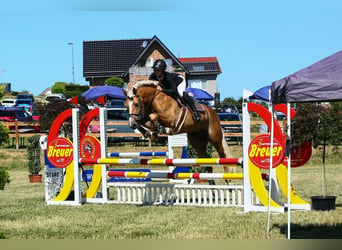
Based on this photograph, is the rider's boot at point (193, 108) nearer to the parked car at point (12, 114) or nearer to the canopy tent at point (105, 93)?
the canopy tent at point (105, 93)

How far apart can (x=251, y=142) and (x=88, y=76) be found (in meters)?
46.5

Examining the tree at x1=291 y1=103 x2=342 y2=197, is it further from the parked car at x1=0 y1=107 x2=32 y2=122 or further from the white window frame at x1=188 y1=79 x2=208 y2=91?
the white window frame at x1=188 y1=79 x2=208 y2=91

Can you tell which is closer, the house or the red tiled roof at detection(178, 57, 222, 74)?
the house

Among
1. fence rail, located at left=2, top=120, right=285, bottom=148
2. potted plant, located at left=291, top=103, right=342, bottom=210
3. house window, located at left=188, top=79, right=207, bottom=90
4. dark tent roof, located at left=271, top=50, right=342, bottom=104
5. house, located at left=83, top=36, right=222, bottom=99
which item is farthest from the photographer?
house window, located at left=188, top=79, right=207, bottom=90

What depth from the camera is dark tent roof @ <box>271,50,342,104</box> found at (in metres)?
5.31

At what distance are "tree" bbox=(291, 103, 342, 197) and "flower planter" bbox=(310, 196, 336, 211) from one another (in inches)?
85.3

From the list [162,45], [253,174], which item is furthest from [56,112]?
[162,45]

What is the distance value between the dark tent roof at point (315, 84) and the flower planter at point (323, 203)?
99.1 inches

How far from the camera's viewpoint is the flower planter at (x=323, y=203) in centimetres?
779

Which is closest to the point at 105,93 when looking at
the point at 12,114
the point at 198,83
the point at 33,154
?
the point at 12,114

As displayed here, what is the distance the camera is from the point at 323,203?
781 centimetres

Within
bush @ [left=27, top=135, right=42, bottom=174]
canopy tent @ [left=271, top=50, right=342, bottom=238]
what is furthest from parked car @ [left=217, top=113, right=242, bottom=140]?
canopy tent @ [left=271, top=50, right=342, bottom=238]

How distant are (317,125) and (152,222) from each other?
4.59 meters

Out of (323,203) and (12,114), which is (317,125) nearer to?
(323,203)
